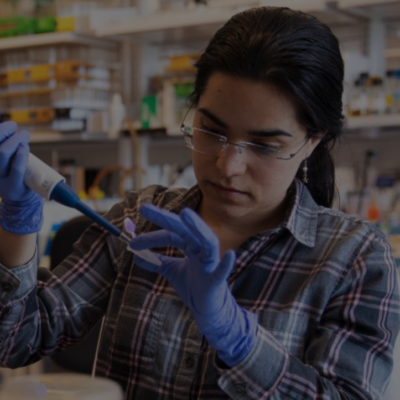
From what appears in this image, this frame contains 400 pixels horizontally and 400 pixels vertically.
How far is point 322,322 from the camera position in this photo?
118 centimetres

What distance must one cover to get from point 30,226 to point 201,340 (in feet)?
1.07

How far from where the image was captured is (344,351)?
1108 millimetres

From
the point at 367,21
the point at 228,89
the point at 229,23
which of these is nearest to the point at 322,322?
the point at 228,89

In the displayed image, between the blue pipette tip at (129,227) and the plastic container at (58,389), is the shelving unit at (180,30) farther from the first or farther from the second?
the plastic container at (58,389)

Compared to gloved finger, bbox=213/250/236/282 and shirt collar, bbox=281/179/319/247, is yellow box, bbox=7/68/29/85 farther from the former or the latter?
gloved finger, bbox=213/250/236/282

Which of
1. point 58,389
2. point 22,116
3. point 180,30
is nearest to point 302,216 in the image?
point 58,389

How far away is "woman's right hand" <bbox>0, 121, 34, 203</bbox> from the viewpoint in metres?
1.04

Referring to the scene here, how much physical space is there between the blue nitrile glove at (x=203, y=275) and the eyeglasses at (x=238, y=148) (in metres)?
0.23

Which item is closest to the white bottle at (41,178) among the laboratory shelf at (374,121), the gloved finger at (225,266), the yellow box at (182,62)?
the gloved finger at (225,266)

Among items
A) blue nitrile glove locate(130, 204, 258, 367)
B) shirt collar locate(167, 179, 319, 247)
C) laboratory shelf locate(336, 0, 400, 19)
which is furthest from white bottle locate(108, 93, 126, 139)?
blue nitrile glove locate(130, 204, 258, 367)

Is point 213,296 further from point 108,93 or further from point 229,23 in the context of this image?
point 108,93

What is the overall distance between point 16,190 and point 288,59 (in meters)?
0.46

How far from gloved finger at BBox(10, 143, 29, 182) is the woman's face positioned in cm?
29

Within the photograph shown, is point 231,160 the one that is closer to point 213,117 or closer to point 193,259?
point 213,117
